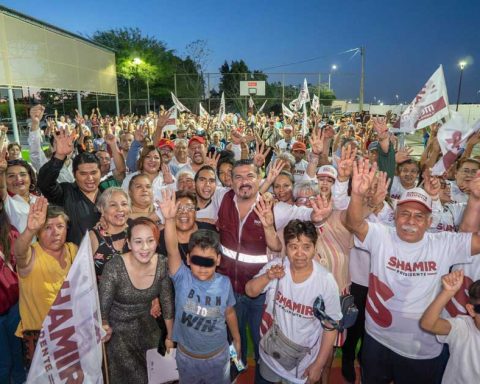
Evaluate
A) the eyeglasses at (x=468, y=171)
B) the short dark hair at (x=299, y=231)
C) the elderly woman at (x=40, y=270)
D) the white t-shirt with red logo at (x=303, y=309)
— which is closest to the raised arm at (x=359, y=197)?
the short dark hair at (x=299, y=231)

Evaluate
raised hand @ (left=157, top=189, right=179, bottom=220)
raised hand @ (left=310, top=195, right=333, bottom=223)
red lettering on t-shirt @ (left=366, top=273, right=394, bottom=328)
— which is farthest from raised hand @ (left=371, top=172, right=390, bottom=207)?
raised hand @ (left=157, top=189, right=179, bottom=220)

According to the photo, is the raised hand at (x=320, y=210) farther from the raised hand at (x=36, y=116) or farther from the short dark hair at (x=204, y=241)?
the raised hand at (x=36, y=116)

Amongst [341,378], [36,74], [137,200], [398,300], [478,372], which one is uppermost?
[36,74]

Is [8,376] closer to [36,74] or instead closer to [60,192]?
[60,192]

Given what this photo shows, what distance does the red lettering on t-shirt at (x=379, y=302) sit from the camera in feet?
8.91

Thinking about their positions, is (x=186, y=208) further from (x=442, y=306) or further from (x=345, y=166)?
(x=442, y=306)

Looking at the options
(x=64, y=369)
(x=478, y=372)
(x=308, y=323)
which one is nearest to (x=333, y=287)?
(x=308, y=323)

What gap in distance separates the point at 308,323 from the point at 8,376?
2670 millimetres

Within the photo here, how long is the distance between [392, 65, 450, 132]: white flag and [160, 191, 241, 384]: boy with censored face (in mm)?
4824

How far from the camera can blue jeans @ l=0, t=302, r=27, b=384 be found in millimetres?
2930

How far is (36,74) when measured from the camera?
14844 millimetres

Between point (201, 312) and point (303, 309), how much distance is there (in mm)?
804

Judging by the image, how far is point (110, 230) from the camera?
10.4ft

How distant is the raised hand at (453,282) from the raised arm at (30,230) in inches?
118
